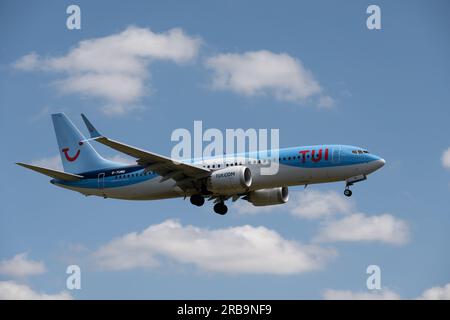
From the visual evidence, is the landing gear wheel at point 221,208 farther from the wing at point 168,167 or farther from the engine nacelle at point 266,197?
the wing at point 168,167

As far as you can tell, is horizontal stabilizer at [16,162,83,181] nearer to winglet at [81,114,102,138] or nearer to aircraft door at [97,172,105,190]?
aircraft door at [97,172,105,190]

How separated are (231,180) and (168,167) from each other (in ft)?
15.0

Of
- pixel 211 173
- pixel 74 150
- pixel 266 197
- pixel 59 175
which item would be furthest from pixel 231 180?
pixel 74 150

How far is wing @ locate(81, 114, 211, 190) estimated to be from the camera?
54.2m

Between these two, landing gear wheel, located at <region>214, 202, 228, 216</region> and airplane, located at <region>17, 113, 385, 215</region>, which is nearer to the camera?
airplane, located at <region>17, 113, 385, 215</region>

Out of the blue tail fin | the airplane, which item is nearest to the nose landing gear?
the airplane

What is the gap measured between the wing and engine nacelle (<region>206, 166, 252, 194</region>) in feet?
3.36

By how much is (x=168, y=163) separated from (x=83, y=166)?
10964mm

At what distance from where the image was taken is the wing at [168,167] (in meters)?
54.2

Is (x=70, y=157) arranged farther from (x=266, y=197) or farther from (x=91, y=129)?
(x=266, y=197)

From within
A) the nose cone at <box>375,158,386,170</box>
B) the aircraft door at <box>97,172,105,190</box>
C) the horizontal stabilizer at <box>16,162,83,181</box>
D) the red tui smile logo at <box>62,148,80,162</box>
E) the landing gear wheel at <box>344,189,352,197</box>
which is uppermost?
the red tui smile logo at <box>62,148,80,162</box>

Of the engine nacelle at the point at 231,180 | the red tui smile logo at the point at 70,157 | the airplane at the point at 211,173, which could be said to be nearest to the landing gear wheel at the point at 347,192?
the airplane at the point at 211,173
